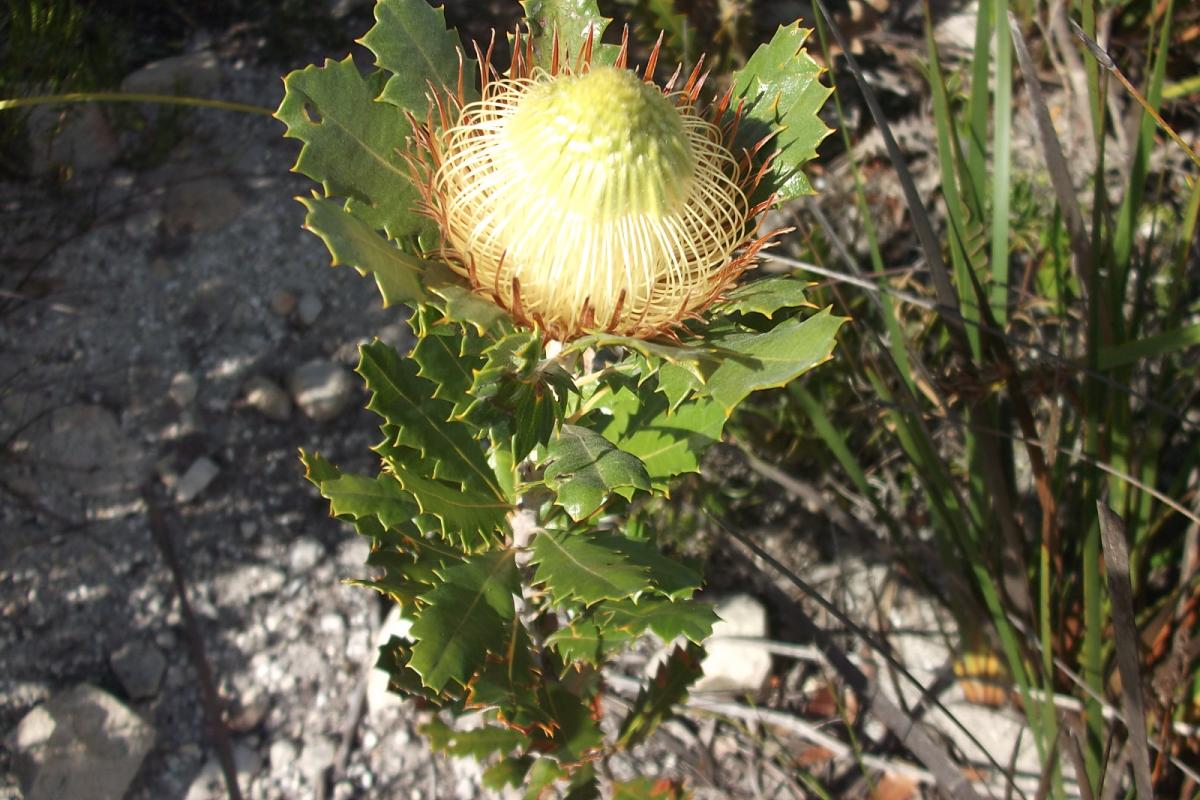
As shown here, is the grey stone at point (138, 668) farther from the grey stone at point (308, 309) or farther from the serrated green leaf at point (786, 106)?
the serrated green leaf at point (786, 106)

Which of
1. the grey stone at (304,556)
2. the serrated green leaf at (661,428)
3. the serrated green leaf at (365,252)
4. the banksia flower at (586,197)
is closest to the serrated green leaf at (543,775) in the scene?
the serrated green leaf at (661,428)

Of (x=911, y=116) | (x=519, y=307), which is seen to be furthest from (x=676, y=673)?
(x=911, y=116)

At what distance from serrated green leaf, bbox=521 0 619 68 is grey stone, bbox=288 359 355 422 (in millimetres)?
1465

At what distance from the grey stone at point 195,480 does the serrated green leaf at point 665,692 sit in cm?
123

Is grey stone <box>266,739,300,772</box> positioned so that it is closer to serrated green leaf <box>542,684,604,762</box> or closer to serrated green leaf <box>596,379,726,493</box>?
serrated green leaf <box>542,684,604,762</box>

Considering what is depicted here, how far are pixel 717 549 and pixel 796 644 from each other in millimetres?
314

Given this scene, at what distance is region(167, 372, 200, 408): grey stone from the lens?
8.29 feet

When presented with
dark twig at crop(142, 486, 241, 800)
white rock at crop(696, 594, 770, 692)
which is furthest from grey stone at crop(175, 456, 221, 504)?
white rock at crop(696, 594, 770, 692)

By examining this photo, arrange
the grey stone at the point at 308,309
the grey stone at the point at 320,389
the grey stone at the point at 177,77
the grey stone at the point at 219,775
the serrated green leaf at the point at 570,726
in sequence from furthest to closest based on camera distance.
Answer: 1. the grey stone at the point at 177,77
2. the grey stone at the point at 308,309
3. the grey stone at the point at 320,389
4. the grey stone at the point at 219,775
5. the serrated green leaf at the point at 570,726

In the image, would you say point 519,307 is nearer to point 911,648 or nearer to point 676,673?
point 676,673

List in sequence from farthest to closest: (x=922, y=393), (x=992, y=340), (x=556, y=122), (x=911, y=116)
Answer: (x=911, y=116) → (x=922, y=393) → (x=992, y=340) → (x=556, y=122)

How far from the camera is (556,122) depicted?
111cm

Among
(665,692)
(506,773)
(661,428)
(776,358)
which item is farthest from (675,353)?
(506,773)

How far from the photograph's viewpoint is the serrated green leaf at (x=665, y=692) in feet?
6.33
